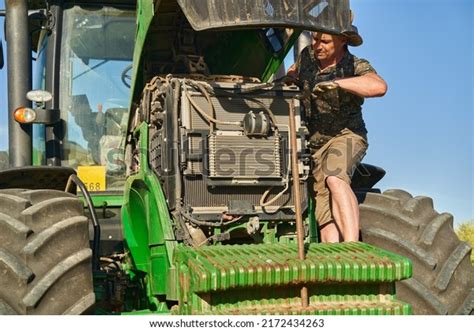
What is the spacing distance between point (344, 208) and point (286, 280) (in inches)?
48.2

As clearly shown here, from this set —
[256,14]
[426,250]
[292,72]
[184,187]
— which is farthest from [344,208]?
[256,14]

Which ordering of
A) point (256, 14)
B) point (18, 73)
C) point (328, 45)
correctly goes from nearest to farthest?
point (256, 14) < point (328, 45) < point (18, 73)

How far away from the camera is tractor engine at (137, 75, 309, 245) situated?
5.07m

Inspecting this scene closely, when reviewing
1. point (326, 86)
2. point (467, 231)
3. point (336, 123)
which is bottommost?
point (467, 231)

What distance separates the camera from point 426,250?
5.02m

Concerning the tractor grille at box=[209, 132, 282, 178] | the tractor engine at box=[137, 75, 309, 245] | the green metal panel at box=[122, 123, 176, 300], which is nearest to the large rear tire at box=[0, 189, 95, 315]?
the green metal panel at box=[122, 123, 176, 300]

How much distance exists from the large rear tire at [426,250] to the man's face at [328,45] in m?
1.16

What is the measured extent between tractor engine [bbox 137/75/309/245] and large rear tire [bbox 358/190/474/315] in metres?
0.57

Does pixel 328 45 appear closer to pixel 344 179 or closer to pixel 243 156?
pixel 344 179

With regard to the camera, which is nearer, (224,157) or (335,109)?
(224,157)

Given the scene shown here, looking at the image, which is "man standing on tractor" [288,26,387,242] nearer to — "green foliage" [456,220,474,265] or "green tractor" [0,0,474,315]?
"green tractor" [0,0,474,315]

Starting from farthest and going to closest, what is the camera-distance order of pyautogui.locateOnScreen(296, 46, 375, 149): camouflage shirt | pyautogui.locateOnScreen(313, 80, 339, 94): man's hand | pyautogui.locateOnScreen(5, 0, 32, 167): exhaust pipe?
pyautogui.locateOnScreen(5, 0, 32, 167): exhaust pipe
pyautogui.locateOnScreen(296, 46, 375, 149): camouflage shirt
pyautogui.locateOnScreen(313, 80, 339, 94): man's hand

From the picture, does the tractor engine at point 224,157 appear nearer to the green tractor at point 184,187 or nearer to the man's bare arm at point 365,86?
the green tractor at point 184,187
